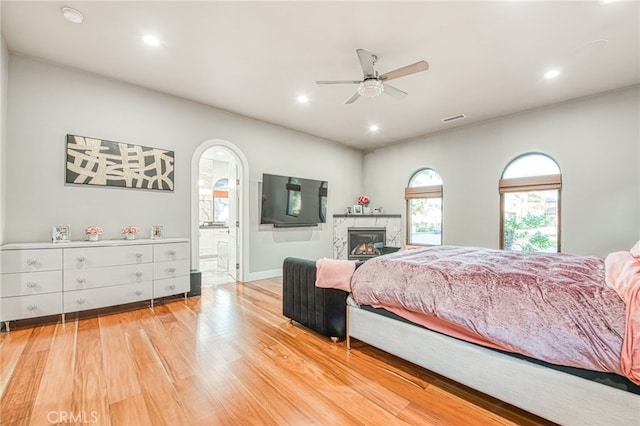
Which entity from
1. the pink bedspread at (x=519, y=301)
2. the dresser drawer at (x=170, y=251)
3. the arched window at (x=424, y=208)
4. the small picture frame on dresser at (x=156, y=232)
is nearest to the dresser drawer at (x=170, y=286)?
the dresser drawer at (x=170, y=251)

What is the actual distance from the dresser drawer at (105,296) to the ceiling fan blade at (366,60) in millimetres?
3593

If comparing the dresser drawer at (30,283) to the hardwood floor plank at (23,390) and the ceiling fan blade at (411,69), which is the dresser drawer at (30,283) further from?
the ceiling fan blade at (411,69)

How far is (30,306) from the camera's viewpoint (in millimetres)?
2689

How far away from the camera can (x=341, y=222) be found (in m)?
6.25

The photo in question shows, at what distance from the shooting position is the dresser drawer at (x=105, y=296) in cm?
290

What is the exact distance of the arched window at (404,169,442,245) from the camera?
18.5 ft

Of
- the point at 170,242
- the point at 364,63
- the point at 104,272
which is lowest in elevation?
the point at 104,272

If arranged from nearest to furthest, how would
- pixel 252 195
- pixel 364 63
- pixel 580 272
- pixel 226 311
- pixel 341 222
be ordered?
pixel 580 272
pixel 364 63
pixel 226 311
pixel 252 195
pixel 341 222

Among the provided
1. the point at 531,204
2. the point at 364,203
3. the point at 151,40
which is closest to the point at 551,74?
the point at 531,204

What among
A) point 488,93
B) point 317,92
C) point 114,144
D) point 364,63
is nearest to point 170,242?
point 114,144

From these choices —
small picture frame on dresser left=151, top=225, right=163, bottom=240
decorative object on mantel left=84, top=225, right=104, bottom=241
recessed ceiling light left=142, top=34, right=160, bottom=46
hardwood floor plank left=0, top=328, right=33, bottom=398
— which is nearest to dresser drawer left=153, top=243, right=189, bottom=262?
small picture frame on dresser left=151, top=225, right=163, bottom=240

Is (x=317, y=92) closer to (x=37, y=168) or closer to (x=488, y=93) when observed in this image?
(x=488, y=93)

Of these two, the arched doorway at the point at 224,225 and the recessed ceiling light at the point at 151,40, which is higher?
the recessed ceiling light at the point at 151,40

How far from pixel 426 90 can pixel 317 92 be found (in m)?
1.54
